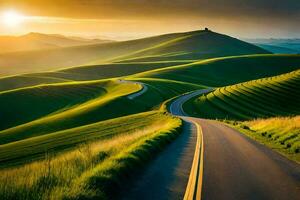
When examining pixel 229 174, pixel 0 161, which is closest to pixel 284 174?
pixel 229 174

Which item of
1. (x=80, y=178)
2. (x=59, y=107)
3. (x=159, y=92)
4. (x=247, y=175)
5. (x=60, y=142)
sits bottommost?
(x=59, y=107)

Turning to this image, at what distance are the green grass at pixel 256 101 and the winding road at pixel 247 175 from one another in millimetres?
49976

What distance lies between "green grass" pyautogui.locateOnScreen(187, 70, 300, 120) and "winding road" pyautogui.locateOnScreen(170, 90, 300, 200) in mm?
49976

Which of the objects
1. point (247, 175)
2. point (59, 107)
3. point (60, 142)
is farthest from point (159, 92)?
point (247, 175)

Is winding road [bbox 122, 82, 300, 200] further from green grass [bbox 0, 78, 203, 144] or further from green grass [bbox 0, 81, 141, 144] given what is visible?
green grass [bbox 0, 81, 141, 144]

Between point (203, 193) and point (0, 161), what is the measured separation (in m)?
27.2

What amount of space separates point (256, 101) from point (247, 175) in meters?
67.7

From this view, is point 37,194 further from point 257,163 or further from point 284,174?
point 257,163

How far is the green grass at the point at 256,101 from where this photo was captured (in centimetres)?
7300

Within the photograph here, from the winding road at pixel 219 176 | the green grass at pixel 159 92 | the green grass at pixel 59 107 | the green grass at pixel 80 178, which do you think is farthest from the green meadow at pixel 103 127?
the winding road at pixel 219 176

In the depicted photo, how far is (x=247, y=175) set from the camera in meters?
15.4

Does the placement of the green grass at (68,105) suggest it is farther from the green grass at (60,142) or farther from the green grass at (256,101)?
the green grass at (60,142)

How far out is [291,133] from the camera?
26.7 meters

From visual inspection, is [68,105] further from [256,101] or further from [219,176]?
[219,176]
